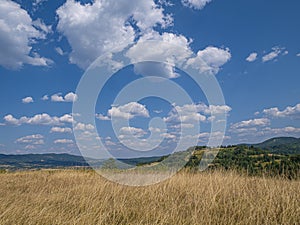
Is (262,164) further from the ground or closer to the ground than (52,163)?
closer to the ground

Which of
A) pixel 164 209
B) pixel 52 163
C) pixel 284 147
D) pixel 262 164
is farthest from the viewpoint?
pixel 52 163

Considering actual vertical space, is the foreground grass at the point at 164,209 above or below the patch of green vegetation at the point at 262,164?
below

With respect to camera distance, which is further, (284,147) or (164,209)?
(284,147)

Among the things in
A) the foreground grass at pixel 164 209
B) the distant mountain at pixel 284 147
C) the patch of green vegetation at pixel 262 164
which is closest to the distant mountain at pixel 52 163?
the patch of green vegetation at pixel 262 164

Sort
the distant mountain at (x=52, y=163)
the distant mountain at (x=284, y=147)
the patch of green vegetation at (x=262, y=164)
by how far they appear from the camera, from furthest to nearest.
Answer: the distant mountain at (x=284, y=147), the distant mountain at (x=52, y=163), the patch of green vegetation at (x=262, y=164)

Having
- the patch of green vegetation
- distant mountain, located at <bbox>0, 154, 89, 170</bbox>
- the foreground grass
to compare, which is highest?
distant mountain, located at <bbox>0, 154, 89, 170</bbox>

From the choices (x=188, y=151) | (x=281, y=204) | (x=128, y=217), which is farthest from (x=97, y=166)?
(x=281, y=204)

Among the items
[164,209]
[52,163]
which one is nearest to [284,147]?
[52,163]

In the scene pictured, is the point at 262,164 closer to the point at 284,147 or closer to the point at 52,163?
the point at 284,147

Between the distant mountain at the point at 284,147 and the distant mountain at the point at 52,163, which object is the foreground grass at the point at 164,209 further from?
the distant mountain at the point at 284,147

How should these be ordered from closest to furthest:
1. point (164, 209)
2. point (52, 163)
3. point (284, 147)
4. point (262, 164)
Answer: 1. point (164, 209)
2. point (262, 164)
3. point (284, 147)
4. point (52, 163)

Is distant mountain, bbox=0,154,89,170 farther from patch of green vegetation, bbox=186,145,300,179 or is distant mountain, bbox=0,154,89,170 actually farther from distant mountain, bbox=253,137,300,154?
distant mountain, bbox=253,137,300,154

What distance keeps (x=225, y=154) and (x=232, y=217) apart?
42.6ft

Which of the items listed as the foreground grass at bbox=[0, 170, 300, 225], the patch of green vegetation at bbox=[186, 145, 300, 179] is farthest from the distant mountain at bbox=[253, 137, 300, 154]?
the foreground grass at bbox=[0, 170, 300, 225]
